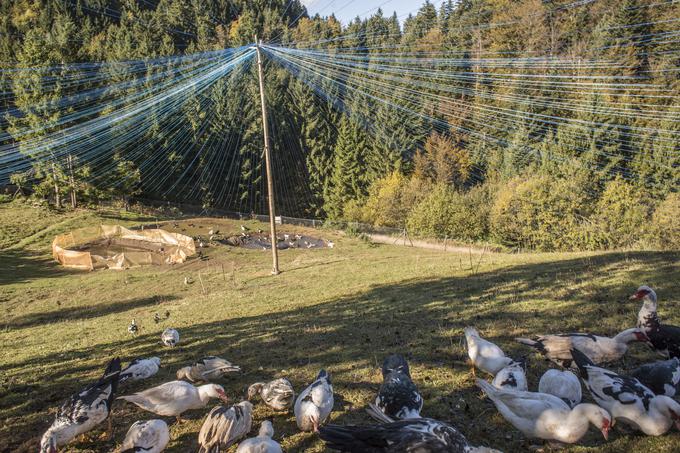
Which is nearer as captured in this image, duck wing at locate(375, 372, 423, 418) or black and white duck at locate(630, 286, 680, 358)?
duck wing at locate(375, 372, 423, 418)

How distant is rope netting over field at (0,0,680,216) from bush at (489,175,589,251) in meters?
4.59

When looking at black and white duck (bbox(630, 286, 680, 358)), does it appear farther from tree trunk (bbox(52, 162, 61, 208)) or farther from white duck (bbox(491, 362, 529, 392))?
tree trunk (bbox(52, 162, 61, 208))

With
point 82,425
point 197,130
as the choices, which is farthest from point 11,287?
point 197,130

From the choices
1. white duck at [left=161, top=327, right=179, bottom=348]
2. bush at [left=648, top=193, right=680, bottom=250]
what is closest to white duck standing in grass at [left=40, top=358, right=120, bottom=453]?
white duck at [left=161, top=327, right=179, bottom=348]

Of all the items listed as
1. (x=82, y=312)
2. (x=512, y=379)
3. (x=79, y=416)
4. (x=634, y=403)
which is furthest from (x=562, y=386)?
(x=82, y=312)

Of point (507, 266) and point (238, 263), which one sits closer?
point (507, 266)

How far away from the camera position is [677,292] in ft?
33.2

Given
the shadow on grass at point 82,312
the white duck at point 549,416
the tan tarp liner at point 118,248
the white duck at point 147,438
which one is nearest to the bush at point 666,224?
the tan tarp liner at point 118,248

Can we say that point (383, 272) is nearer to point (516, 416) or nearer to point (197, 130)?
point (516, 416)

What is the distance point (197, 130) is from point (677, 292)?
6072cm

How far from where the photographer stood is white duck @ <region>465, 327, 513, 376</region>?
6375 millimetres

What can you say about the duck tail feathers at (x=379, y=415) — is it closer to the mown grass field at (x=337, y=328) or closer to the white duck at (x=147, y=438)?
the mown grass field at (x=337, y=328)

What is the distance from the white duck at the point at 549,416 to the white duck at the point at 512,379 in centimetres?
52

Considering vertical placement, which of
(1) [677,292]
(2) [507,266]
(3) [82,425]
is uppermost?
(3) [82,425]
